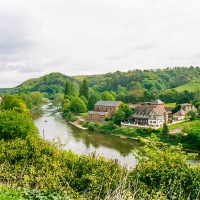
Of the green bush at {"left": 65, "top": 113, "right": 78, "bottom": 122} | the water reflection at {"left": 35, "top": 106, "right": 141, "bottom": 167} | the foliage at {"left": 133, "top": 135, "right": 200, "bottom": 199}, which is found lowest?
the water reflection at {"left": 35, "top": 106, "right": 141, "bottom": 167}

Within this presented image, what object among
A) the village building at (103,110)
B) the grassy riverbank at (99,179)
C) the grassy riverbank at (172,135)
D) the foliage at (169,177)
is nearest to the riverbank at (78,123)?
the grassy riverbank at (172,135)

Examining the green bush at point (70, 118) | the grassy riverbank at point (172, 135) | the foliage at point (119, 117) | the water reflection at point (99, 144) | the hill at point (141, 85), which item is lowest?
the water reflection at point (99, 144)

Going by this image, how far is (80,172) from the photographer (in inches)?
449

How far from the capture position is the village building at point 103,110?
55331 mm

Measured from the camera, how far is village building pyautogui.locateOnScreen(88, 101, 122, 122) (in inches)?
2178

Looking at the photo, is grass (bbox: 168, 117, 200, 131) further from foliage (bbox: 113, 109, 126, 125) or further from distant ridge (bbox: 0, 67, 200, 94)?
distant ridge (bbox: 0, 67, 200, 94)

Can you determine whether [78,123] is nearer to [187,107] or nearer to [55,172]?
[187,107]

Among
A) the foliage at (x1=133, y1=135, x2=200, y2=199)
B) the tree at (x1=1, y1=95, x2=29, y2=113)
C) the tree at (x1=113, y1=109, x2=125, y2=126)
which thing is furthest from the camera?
the tree at (x1=113, y1=109, x2=125, y2=126)

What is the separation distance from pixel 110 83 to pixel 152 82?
69.8 feet

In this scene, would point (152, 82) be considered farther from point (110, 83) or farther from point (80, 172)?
point (80, 172)

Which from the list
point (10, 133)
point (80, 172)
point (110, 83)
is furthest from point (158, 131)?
point (110, 83)

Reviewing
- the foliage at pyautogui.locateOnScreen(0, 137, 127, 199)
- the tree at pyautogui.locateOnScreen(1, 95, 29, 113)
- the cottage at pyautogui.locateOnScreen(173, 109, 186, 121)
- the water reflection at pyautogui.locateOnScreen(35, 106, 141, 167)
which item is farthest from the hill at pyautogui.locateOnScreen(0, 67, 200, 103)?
the foliage at pyautogui.locateOnScreen(0, 137, 127, 199)

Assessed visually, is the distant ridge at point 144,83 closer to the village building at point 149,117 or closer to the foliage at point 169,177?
the village building at point 149,117

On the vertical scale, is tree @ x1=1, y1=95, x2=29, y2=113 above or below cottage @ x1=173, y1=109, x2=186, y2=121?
above
